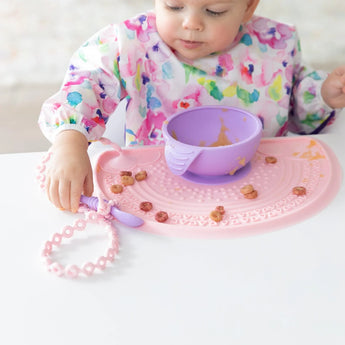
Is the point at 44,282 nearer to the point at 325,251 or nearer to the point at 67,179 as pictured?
the point at 67,179

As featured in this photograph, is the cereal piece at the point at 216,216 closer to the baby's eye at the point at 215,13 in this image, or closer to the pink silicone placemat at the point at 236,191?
the pink silicone placemat at the point at 236,191

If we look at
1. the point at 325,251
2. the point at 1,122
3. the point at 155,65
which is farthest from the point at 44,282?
the point at 1,122

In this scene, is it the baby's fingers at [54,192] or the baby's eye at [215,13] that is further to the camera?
the baby's eye at [215,13]

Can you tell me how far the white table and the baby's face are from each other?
0.35m

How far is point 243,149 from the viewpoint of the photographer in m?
0.75

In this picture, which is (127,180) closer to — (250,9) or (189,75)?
(189,75)

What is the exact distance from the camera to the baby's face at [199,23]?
83 cm

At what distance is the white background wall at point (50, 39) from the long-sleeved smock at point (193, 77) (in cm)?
60

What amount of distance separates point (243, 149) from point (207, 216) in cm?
12

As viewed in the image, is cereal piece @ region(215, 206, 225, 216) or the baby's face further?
the baby's face

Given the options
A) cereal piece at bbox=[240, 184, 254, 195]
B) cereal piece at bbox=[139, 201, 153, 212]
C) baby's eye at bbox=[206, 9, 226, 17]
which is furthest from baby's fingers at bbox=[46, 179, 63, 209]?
baby's eye at bbox=[206, 9, 226, 17]

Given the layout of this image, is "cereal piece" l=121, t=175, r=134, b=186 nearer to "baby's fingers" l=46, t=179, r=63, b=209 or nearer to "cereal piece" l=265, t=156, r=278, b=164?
"baby's fingers" l=46, t=179, r=63, b=209

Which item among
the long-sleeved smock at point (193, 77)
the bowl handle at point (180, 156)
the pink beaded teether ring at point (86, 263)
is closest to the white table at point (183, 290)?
the pink beaded teether ring at point (86, 263)

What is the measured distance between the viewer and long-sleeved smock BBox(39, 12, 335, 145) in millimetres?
918
